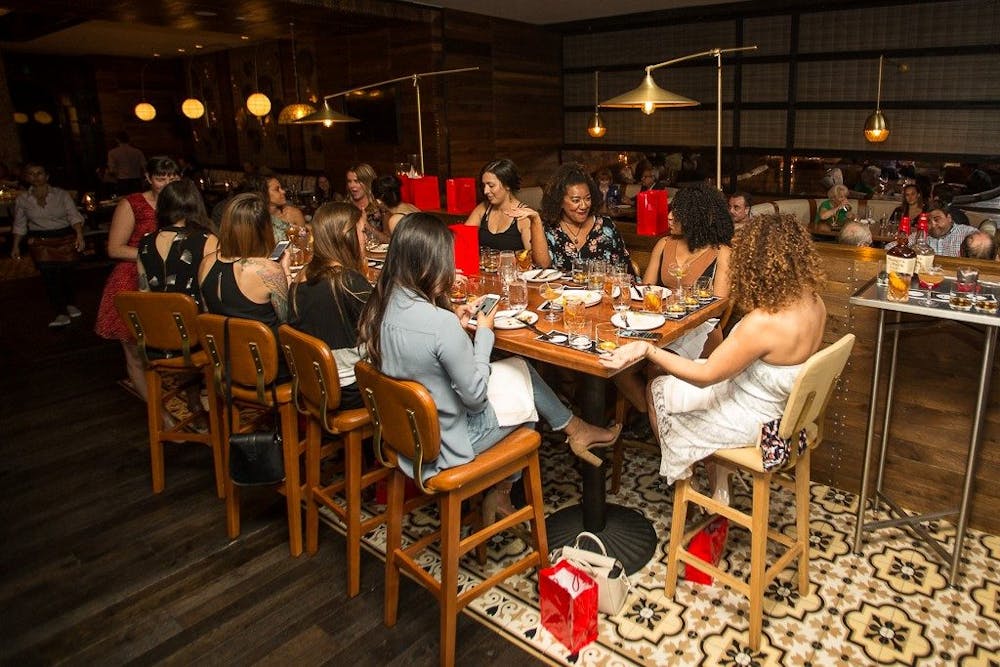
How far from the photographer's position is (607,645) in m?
2.41

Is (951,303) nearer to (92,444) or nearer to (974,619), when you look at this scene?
(974,619)

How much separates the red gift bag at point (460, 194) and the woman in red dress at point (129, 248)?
182 centimetres

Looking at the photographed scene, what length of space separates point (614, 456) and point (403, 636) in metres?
1.31

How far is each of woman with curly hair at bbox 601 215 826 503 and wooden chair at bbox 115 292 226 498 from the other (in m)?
1.96

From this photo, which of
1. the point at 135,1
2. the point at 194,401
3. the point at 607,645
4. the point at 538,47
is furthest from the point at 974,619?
the point at 538,47

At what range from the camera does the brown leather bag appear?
6.34m

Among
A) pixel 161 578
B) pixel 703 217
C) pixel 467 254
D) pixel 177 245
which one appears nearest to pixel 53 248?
pixel 177 245

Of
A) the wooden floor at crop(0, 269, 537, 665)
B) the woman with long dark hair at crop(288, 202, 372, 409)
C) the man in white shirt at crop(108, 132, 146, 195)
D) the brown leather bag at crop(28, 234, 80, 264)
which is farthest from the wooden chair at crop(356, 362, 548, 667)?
the man in white shirt at crop(108, 132, 146, 195)

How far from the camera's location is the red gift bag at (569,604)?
2.35 metres

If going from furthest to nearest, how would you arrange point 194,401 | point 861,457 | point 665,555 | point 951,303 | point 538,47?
1. point 538,47
2. point 194,401
3. point 861,457
4. point 665,555
5. point 951,303

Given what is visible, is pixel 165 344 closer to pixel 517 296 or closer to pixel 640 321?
pixel 517 296

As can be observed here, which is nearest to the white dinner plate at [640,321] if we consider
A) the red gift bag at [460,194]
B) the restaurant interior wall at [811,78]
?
the red gift bag at [460,194]

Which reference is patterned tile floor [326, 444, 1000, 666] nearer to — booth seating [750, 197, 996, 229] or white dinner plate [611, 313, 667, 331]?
white dinner plate [611, 313, 667, 331]

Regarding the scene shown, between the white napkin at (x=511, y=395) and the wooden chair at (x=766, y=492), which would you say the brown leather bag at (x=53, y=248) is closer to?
the white napkin at (x=511, y=395)
